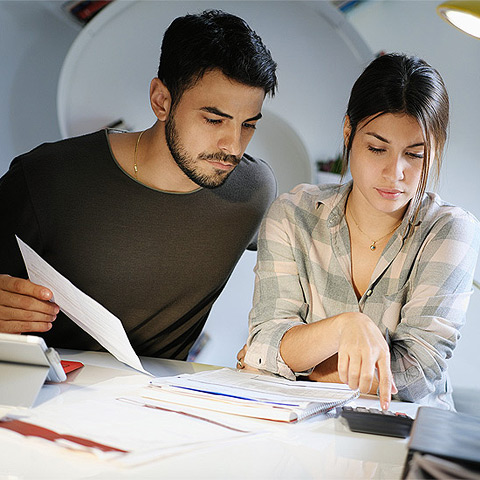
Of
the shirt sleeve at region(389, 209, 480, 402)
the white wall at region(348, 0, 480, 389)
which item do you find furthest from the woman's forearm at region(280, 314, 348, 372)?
the white wall at region(348, 0, 480, 389)

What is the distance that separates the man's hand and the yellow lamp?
2.85 ft

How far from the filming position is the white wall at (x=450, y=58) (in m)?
2.12

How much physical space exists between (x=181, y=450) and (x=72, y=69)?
1599mm

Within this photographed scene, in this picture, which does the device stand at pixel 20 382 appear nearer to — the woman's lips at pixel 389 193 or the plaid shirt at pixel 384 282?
the plaid shirt at pixel 384 282

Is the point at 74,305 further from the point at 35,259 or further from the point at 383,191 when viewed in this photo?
the point at 383,191

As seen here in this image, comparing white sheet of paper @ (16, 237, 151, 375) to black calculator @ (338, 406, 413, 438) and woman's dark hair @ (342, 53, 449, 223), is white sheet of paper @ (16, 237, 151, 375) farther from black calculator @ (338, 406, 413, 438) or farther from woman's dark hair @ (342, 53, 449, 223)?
woman's dark hair @ (342, 53, 449, 223)

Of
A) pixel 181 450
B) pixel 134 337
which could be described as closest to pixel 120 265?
pixel 134 337

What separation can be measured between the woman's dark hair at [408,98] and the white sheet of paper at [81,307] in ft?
2.01

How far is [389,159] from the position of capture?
115 cm

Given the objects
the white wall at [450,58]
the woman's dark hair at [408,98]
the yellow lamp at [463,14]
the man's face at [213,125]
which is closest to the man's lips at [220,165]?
the man's face at [213,125]

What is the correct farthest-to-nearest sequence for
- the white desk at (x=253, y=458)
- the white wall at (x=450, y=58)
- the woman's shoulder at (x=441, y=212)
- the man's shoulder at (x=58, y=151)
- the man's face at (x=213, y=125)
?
the white wall at (x=450, y=58), the man's shoulder at (x=58, y=151), the man's face at (x=213, y=125), the woman's shoulder at (x=441, y=212), the white desk at (x=253, y=458)

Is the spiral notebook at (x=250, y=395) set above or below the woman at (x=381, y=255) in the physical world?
below

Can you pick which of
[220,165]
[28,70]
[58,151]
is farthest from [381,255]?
[28,70]

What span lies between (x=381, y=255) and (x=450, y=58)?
1218mm
